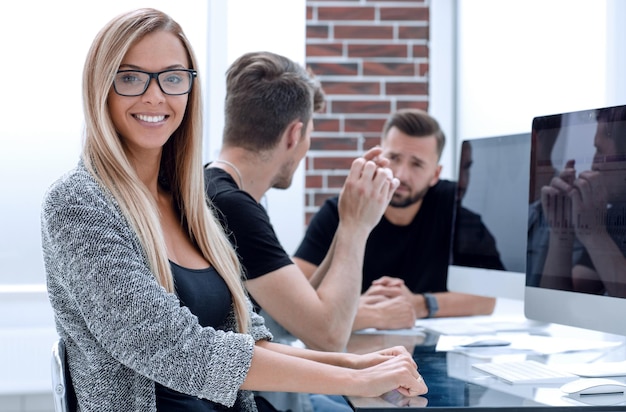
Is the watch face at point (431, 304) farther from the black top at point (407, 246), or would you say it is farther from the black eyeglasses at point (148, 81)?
the black eyeglasses at point (148, 81)

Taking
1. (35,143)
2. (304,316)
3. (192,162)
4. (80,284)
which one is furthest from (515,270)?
(35,143)

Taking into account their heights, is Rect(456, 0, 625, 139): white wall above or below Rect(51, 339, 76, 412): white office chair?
above

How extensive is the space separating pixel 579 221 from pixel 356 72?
6.61 feet

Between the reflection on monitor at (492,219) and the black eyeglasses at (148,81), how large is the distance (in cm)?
105

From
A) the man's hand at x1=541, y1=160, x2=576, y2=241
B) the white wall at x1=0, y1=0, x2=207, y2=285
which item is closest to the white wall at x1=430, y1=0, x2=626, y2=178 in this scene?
the man's hand at x1=541, y1=160, x2=576, y2=241

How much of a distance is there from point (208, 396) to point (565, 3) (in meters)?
A: 2.11

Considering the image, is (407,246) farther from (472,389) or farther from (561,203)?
(472,389)

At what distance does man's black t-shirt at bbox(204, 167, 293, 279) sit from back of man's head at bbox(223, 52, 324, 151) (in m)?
0.22

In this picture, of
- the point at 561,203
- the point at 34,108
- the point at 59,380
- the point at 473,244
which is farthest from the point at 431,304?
the point at 34,108

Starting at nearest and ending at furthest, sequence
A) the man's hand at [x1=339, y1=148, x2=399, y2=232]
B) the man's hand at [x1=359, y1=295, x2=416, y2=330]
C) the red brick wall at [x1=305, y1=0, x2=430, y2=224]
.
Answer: the man's hand at [x1=339, y1=148, x2=399, y2=232] → the man's hand at [x1=359, y1=295, x2=416, y2=330] → the red brick wall at [x1=305, y1=0, x2=430, y2=224]

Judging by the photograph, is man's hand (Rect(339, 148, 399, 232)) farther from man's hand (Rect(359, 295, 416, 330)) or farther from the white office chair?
the white office chair

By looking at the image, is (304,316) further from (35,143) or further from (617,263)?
(35,143)

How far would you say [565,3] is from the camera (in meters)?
2.92

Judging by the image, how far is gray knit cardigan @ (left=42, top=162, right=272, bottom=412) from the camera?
1413 mm
